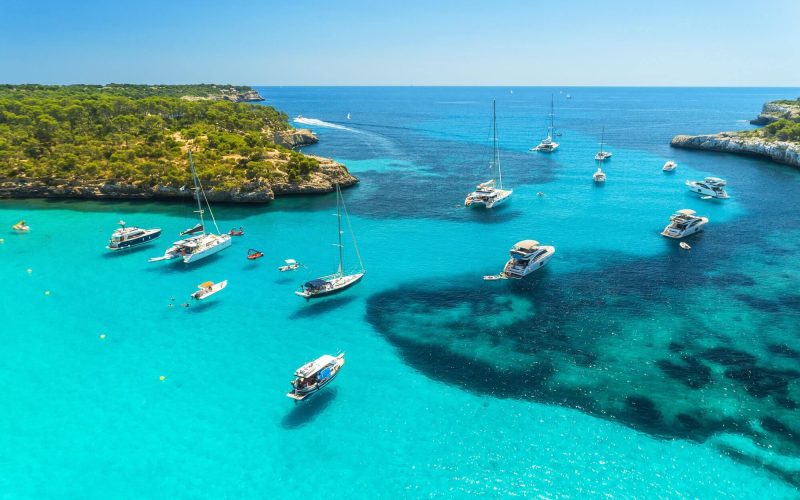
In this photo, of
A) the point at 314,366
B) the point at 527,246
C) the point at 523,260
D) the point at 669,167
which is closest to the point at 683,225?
the point at 527,246

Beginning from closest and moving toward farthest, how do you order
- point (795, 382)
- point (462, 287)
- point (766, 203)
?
point (795, 382) → point (462, 287) → point (766, 203)

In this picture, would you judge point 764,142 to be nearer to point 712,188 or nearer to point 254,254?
point 712,188

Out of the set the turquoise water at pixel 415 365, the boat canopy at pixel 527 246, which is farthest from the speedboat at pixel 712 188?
the boat canopy at pixel 527 246

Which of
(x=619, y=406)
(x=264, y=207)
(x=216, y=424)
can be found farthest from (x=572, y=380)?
(x=264, y=207)

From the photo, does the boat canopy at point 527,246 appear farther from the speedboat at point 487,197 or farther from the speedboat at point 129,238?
the speedboat at point 129,238

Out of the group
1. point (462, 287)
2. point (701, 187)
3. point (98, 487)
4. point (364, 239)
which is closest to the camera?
point (98, 487)

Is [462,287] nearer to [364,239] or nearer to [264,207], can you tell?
[364,239]

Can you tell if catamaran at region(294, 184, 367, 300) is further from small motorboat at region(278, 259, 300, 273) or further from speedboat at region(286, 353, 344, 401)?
speedboat at region(286, 353, 344, 401)
